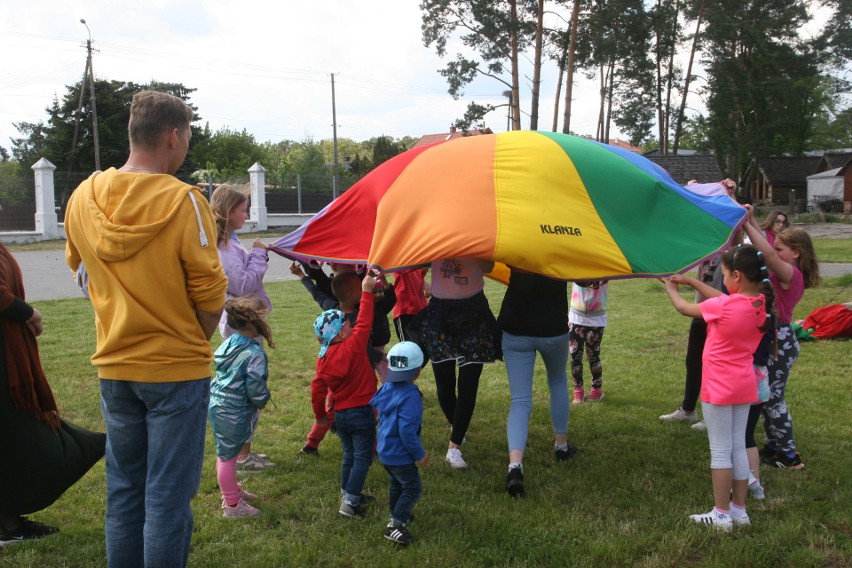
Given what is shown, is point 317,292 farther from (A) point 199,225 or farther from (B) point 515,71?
(B) point 515,71

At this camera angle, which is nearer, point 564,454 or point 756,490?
point 756,490

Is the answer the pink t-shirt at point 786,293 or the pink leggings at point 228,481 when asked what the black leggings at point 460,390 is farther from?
the pink t-shirt at point 786,293

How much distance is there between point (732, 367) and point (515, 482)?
5.09 feet

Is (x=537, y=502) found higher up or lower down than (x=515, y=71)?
lower down

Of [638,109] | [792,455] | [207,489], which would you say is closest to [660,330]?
[792,455]

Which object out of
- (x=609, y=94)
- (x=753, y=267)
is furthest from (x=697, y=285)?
(x=609, y=94)

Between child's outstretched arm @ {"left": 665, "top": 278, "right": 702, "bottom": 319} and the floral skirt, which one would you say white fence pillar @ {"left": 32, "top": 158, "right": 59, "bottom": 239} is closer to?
the floral skirt

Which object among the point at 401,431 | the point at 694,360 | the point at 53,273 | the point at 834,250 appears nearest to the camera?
the point at 401,431

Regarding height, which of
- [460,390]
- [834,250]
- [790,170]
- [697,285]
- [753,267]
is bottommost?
[460,390]

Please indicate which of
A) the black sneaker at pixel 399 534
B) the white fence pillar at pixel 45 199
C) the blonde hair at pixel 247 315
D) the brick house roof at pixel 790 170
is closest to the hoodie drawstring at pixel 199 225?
the blonde hair at pixel 247 315

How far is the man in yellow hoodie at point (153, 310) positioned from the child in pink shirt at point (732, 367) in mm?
2733

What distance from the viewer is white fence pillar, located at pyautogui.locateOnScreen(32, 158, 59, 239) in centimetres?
2898

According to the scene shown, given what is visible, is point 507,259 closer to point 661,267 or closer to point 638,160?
point 661,267

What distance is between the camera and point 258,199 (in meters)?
35.0
